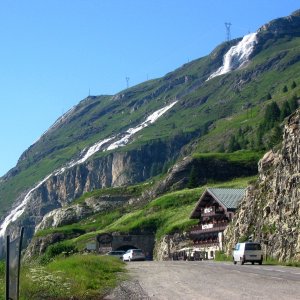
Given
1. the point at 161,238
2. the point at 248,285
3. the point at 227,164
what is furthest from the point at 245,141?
the point at 248,285

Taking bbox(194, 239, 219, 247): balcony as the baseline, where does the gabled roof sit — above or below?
above

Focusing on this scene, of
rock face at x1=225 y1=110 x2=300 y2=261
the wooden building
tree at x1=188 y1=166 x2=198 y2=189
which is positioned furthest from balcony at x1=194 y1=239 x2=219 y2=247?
tree at x1=188 y1=166 x2=198 y2=189

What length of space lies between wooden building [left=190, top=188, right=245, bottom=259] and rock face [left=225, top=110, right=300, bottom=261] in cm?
1405

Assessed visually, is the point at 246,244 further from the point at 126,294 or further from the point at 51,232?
the point at 51,232

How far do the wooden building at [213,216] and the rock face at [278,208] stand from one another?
553 inches

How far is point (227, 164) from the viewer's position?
5699 inches

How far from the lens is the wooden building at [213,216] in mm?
92244

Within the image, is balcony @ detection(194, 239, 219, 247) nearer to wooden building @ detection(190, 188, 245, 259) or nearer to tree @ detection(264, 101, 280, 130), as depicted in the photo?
wooden building @ detection(190, 188, 245, 259)

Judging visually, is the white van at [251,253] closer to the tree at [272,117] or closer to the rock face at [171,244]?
the rock face at [171,244]

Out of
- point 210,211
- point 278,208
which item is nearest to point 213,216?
point 210,211

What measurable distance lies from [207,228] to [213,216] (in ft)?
6.60

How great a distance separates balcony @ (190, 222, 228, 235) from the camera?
92562mm

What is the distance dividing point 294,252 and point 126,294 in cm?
2961

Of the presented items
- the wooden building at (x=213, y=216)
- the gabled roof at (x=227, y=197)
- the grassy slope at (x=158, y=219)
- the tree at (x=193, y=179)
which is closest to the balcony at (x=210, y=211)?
the wooden building at (x=213, y=216)
